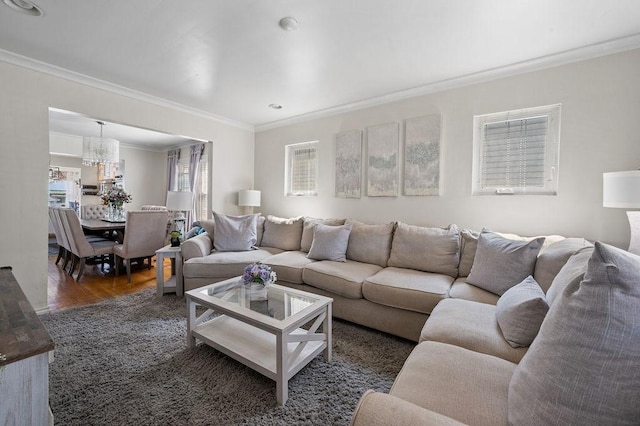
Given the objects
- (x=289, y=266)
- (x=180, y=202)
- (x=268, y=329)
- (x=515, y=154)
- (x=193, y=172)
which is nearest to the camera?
(x=268, y=329)

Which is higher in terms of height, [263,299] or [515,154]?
[515,154]

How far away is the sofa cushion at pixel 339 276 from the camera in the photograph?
2357 millimetres

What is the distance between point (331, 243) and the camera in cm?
295

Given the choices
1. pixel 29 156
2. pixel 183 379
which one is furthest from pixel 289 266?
pixel 29 156

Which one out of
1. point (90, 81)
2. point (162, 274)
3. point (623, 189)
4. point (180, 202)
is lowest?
point (162, 274)

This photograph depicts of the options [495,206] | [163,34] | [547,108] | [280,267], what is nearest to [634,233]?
[495,206]

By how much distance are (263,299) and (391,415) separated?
142 centimetres

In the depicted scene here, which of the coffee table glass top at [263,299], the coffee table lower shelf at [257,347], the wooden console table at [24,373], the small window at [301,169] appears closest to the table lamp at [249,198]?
the small window at [301,169]

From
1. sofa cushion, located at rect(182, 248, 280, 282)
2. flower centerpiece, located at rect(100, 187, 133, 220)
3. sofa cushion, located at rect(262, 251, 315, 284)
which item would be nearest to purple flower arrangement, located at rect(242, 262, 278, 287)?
sofa cushion, located at rect(262, 251, 315, 284)

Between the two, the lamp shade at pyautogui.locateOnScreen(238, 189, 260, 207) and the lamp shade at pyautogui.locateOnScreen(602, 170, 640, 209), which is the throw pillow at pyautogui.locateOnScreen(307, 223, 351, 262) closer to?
the lamp shade at pyautogui.locateOnScreen(238, 189, 260, 207)

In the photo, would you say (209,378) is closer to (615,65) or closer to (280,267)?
(280,267)

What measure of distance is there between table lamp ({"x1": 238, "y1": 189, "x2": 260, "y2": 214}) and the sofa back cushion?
Answer: 199cm

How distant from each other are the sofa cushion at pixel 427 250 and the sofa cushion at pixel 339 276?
0.28 m

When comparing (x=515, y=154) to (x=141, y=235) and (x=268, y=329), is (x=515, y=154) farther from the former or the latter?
(x=141, y=235)
